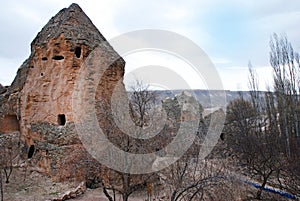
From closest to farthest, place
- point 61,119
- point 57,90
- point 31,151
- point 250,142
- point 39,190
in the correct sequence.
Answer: point 39,190
point 57,90
point 61,119
point 31,151
point 250,142

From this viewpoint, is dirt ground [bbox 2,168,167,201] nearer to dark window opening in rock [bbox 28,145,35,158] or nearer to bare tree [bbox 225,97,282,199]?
dark window opening in rock [bbox 28,145,35,158]

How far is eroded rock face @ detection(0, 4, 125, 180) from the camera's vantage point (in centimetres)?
1301

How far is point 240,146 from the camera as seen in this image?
21281mm

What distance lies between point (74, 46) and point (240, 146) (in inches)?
536

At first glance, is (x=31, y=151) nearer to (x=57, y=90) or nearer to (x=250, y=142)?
(x=57, y=90)

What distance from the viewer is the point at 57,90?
1375 cm

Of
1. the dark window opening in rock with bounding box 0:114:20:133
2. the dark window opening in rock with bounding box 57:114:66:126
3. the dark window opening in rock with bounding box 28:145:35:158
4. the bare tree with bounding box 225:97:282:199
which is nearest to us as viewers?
the dark window opening in rock with bounding box 57:114:66:126

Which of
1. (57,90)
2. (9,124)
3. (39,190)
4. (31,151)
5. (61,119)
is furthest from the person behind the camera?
(9,124)

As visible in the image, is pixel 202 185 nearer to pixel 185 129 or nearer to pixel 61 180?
pixel 61 180

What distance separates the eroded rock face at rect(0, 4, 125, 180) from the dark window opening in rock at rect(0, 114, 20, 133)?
0.34ft

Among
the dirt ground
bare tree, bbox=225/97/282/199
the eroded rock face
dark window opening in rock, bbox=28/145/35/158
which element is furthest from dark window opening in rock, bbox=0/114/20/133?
→ bare tree, bbox=225/97/282/199

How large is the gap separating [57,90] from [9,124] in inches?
150

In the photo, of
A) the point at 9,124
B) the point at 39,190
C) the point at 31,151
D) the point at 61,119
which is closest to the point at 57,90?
the point at 61,119

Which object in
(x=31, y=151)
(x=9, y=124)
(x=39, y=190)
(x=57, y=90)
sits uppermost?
(x=57, y=90)
